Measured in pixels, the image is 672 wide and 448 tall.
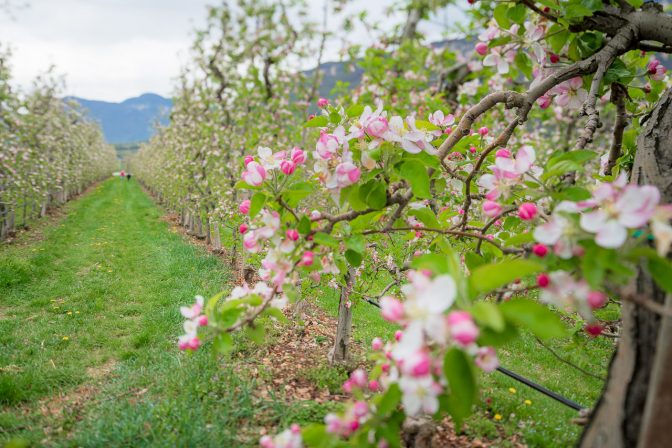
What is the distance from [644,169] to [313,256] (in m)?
1.16

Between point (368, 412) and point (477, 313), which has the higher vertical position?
point (477, 313)

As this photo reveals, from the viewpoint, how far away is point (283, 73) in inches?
400

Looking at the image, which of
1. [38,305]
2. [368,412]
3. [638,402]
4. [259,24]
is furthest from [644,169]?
[259,24]

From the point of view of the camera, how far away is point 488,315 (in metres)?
0.74

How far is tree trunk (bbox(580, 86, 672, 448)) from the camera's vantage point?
904 mm

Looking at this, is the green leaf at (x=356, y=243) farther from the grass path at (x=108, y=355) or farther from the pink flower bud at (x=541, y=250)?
the grass path at (x=108, y=355)

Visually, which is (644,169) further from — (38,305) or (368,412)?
(38,305)

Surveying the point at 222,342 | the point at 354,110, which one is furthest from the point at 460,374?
the point at 354,110

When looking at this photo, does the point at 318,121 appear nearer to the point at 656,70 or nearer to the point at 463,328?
the point at 463,328

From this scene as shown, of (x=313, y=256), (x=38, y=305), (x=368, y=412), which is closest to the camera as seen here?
(x=368, y=412)

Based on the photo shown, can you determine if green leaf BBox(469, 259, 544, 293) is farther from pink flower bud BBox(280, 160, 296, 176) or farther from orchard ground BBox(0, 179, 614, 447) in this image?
Result: orchard ground BBox(0, 179, 614, 447)

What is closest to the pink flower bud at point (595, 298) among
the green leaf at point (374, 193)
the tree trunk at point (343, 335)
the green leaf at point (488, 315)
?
the green leaf at point (488, 315)

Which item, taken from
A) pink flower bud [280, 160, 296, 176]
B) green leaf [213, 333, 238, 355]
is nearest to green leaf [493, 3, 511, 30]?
pink flower bud [280, 160, 296, 176]

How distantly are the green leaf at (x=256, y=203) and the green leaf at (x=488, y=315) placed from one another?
78cm
